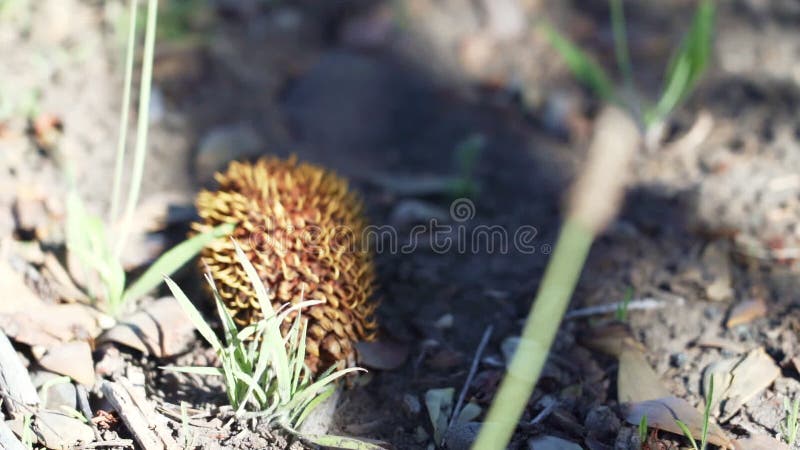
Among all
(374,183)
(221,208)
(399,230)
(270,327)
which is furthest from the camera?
(374,183)

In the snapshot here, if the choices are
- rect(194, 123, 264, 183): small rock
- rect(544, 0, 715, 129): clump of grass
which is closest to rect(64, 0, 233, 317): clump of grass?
rect(194, 123, 264, 183): small rock

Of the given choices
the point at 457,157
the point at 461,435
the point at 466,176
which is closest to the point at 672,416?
the point at 461,435

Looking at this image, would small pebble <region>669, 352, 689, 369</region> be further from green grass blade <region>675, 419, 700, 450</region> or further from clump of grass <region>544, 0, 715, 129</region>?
clump of grass <region>544, 0, 715, 129</region>

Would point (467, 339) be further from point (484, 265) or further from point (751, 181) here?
point (751, 181)

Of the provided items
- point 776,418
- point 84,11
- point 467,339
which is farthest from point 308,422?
point 84,11

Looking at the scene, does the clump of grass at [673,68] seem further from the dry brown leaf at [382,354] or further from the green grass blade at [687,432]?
the green grass blade at [687,432]
